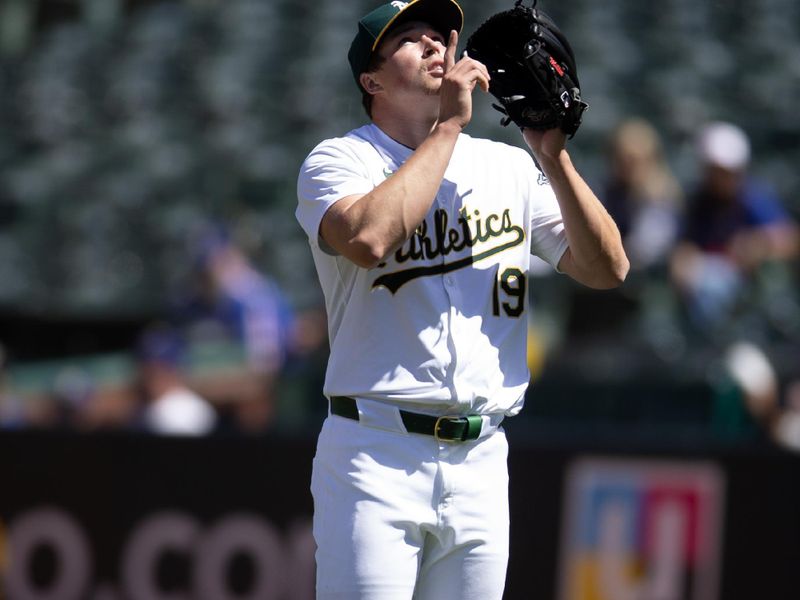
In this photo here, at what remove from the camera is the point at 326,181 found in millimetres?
2836

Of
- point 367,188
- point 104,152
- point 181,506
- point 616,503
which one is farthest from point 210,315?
point 367,188

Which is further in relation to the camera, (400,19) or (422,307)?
(400,19)

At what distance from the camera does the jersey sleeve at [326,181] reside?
281 centimetres

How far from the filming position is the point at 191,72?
35.2ft

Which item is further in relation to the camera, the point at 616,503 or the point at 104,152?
the point at 104,152

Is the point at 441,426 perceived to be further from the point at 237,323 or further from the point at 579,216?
the point at 237,323

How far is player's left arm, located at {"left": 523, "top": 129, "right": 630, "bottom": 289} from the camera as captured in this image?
9.41ft

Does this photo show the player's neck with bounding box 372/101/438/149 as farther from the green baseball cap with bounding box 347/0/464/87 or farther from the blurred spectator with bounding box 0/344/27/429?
the blurred spectator with bounding box 0/344/27/429

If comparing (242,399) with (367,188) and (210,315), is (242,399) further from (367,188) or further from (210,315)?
(367,188)

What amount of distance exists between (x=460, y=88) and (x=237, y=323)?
14.5ft

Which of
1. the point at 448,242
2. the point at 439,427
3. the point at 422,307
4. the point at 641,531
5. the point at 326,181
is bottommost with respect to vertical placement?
the point at 641,531

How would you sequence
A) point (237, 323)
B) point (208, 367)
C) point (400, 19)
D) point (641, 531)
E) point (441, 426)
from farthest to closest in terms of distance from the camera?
point (237, 323) < point (208, 367) < point (641, 531) < point (400, 19) < point (441, 426)

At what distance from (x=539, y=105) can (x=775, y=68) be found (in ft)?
22.3

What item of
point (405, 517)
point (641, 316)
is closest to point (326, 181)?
point (405, 517)
